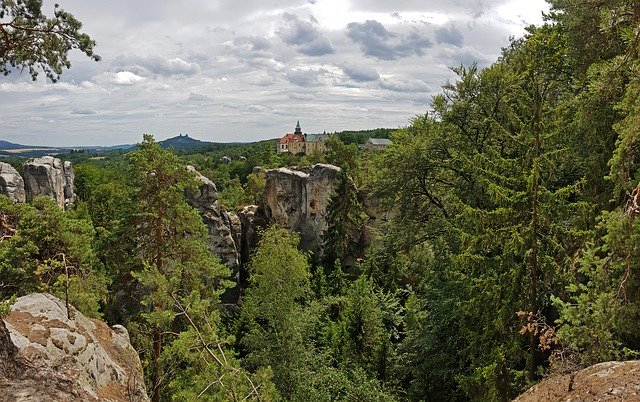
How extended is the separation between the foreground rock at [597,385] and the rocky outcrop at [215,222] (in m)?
21.2

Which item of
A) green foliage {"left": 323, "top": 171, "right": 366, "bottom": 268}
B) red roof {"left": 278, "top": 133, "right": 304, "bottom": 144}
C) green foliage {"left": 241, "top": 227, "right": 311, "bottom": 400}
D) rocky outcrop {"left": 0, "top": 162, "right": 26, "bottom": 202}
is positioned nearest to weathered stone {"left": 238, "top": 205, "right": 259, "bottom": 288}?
green foliage {"left": 323, "top": 171, "right": 366, "bottom": 268}

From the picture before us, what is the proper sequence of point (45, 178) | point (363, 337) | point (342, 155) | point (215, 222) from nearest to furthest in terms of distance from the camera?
1. point (363, 337)
2. point (215, 222)
3. point (342, 155)
4. point (45, 178)

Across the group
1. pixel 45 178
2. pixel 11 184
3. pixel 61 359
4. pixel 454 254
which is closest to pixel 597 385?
pixel 454 254

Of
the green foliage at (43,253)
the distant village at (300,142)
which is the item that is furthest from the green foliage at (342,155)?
the distant village at (300,142)

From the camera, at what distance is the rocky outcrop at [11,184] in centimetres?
4924

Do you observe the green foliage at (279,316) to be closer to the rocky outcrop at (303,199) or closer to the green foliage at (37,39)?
the green foliage at (37,39)

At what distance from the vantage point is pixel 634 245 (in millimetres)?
6883

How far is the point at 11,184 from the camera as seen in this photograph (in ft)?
165

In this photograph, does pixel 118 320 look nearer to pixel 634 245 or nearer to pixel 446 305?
pixel 446 305

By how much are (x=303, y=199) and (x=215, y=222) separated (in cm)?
780

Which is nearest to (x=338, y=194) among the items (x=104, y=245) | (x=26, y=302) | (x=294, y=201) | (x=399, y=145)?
(x=294, y=201)

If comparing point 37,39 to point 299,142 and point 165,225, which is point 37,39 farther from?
point 299,142

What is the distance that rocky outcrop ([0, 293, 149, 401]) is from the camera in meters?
7.00

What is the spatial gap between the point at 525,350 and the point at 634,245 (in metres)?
4.53
